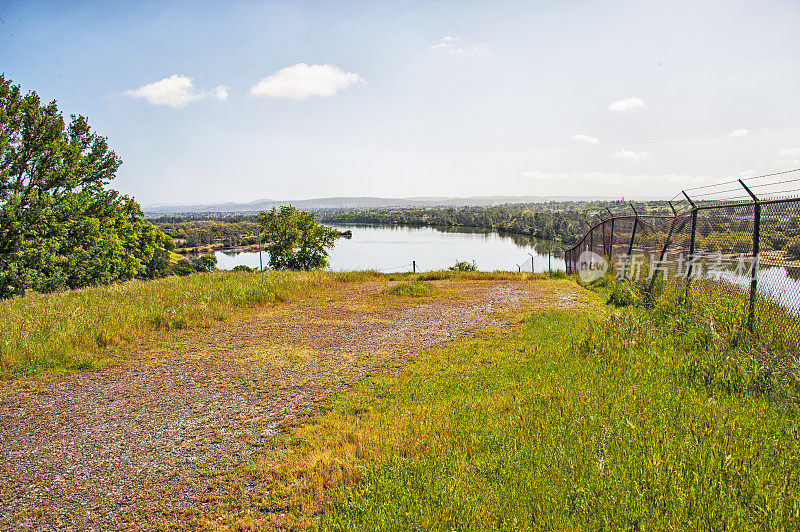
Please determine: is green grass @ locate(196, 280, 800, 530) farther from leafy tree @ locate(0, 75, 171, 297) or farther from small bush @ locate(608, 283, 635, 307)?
leafy tree @ locate(0, 75, 171, 297)

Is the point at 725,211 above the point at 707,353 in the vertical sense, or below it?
above

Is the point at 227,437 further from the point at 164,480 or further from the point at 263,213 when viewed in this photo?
the point at 263,213

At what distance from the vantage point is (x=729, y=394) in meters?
4.44

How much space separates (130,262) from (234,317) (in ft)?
104

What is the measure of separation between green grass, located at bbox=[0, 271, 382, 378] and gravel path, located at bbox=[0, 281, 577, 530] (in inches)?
25.8

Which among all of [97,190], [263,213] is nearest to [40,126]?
[97,190]

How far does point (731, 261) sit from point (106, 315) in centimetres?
1211

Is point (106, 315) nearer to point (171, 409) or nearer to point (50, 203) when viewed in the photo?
point (171, 409)

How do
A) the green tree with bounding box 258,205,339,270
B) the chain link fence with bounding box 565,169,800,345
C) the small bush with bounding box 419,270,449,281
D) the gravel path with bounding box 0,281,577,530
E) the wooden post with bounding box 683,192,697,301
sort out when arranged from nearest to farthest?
1. the gravel path with bounding box 0,281,577,530
2. the chain link fence with bounding box 565,169,800,345
3. the wooden post with bounding box 683,192,697,301
4. the small bush with bounding box 419,270,449,281
5. the green tree with bounding box 258,205,339,270

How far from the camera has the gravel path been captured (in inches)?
129

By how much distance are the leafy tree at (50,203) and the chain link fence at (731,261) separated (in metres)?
29.8

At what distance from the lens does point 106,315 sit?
8.73 meters

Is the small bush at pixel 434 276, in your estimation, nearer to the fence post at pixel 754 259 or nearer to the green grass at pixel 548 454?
the fence post at pixel 754 259

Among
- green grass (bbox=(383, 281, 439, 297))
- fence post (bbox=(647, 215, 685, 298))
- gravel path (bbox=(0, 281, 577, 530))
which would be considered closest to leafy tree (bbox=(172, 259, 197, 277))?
green grass (bbox=(383, 281, 439, 297))
